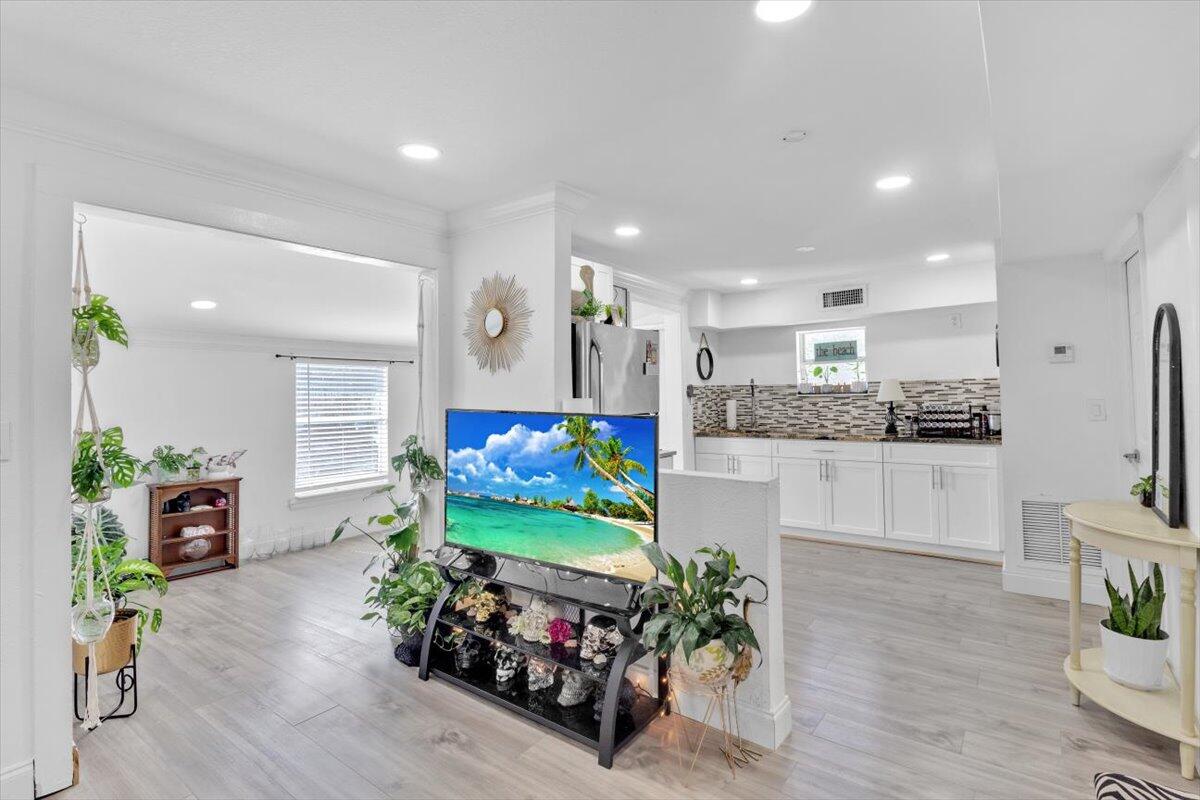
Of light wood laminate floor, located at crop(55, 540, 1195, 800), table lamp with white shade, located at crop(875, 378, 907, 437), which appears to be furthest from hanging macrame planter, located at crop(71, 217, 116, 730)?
table lamp with white shade, located at crop(875, 378, 907, 437)

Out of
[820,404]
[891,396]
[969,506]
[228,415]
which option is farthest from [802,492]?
[228,415]

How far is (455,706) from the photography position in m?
2.56

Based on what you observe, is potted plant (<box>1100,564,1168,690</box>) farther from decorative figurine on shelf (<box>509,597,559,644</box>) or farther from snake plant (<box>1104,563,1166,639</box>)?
decorative figurine on shelf (<box>509,597,559,644</box>)

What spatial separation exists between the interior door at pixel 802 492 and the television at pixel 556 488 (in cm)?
331

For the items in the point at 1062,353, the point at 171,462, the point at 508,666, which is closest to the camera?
the point at 508,666

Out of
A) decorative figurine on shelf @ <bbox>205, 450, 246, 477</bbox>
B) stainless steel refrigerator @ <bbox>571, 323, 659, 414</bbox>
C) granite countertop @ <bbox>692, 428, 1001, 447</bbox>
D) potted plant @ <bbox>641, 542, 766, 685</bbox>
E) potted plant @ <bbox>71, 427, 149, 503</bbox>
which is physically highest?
stainless steel refrigerator @ <bbox>571, 323, 659, 414</bbox>

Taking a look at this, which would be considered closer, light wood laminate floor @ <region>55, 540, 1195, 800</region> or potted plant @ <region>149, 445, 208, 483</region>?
light wood laminate floor @ <region>55, 540, 1195, 800</region>

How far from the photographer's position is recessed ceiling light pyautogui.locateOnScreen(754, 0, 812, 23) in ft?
5.03

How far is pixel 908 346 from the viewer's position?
17.8 ft

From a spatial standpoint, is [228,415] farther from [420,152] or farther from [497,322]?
[420,152]

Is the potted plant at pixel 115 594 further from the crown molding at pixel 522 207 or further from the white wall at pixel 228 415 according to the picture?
the white wall at pixel 228 415

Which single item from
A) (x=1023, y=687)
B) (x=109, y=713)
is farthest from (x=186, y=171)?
(x=1023, y=687)

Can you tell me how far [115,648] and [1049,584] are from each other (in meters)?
5.13

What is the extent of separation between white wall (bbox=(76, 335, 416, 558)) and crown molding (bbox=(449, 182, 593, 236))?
333 cm
